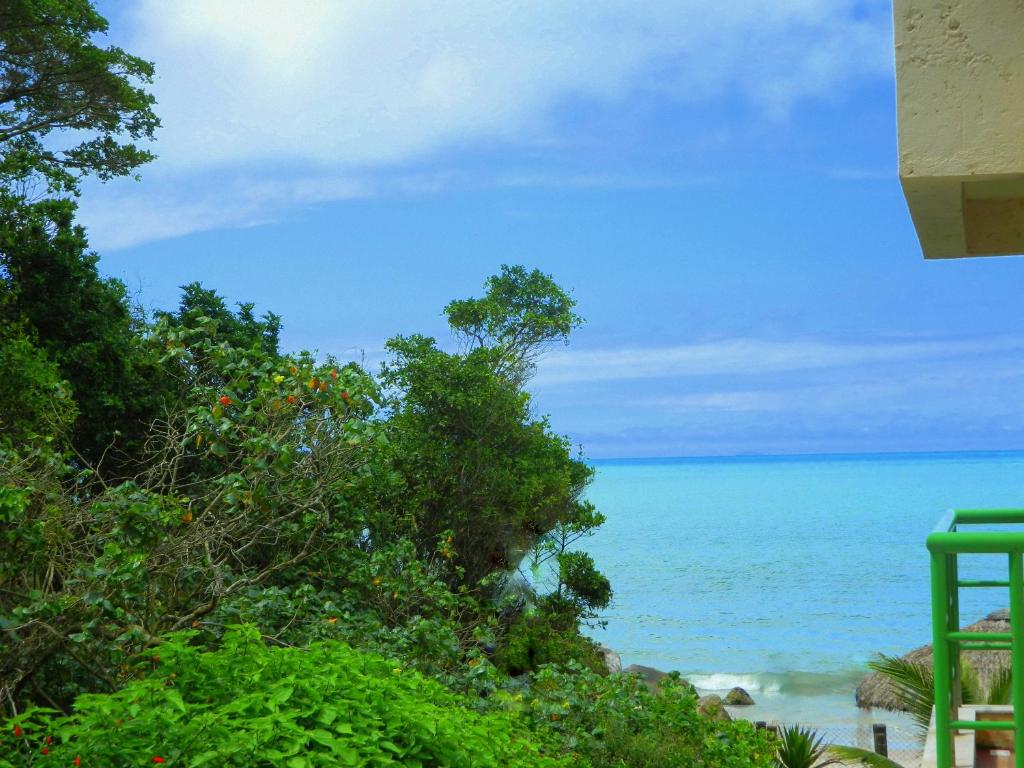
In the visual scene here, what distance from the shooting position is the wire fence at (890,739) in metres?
16.7

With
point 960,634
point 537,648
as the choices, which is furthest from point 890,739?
point 960,634

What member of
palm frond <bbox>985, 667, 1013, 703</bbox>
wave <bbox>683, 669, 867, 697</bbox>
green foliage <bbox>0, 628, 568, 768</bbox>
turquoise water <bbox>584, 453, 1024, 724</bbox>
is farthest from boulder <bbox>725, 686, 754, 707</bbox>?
green foliage <bbox>0, 628, 568, 768</bbox>

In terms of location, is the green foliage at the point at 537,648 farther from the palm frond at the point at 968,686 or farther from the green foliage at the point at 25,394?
the green foliage at the point at 25,394

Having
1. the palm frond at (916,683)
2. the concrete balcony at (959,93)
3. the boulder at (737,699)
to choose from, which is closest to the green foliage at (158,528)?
the concrete balcony at (959,93)

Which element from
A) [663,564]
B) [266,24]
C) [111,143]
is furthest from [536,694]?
[663,564]

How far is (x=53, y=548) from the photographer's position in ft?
20.7

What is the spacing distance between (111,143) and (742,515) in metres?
66.4

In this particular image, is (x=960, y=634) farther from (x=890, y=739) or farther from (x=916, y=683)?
(x=890, y=739)

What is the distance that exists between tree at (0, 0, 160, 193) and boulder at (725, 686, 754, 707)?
53.0 feet

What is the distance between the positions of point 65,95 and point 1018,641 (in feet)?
48.6

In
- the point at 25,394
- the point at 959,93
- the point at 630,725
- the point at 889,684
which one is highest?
the point at 25,394

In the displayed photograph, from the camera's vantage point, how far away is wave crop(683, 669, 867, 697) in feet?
86.7

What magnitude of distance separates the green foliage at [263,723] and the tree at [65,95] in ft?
33.9

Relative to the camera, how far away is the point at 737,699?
23406 millimetres
